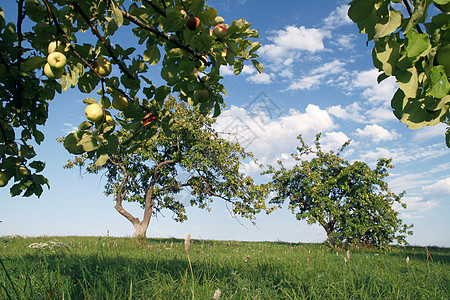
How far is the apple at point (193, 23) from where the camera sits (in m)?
1.98

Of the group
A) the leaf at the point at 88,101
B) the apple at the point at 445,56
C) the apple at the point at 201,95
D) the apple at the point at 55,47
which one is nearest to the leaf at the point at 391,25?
the apple at the point at 445,56

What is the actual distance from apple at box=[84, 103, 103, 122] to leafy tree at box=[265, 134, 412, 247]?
15777 mm

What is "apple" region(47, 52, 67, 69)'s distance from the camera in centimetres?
219

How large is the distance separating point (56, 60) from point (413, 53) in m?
2.38

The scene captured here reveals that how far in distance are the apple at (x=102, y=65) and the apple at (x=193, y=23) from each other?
36.0 inches

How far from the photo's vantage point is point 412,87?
4.25 ft

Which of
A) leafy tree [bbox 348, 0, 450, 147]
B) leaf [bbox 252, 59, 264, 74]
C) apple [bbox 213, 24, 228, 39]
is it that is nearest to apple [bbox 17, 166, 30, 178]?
apple [bbox 213, 24, 228, 39]

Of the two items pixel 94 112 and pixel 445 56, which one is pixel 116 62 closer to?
pixel 94 112

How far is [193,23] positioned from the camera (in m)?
1.99

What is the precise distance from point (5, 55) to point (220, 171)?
1333cm

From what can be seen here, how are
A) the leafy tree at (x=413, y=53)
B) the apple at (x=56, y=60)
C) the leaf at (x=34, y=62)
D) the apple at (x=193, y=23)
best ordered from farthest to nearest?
the leaf at (x=34, y=62) < the apple at (x=56, y=60) < the apple at (x=193, y=23) < the leafy tree at (x=413, y=53)

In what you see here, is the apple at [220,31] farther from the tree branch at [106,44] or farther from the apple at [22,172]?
the apple at [22,172]

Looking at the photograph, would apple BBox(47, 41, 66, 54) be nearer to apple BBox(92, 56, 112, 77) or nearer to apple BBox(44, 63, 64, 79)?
apple BBox(44, 63, 64, 79)

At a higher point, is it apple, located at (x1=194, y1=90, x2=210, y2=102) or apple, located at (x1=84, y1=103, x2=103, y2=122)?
apple, located at (x1=194, y1=90, x2=210, y2=102)
